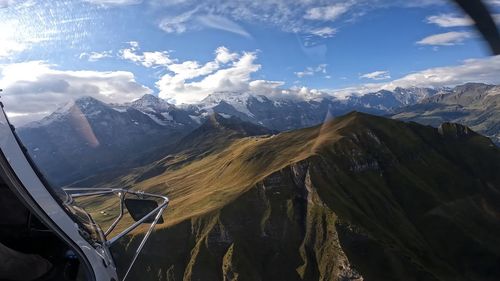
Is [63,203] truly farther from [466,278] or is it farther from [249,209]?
[466,278]

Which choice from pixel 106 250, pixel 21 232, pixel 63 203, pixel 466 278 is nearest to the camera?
pixel 63 203

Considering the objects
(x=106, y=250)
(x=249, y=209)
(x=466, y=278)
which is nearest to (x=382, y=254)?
(x=466, y=278)

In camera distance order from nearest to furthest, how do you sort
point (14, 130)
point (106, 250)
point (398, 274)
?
point (14, 130), point (106, 250), point (398, 274)

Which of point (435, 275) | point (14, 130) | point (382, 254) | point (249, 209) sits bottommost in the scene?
point (435, 275)

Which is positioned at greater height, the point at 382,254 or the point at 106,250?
the point at 106,250

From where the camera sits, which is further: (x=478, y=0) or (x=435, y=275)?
(x=435, y=275)

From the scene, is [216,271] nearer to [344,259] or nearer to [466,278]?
[344,259]

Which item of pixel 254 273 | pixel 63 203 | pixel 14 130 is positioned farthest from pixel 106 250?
pixel 254 273

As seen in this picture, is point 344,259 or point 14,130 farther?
point 344,259

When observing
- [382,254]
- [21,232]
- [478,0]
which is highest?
A: [478,0]

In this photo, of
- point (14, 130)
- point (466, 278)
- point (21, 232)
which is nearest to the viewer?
point (14, 130)
